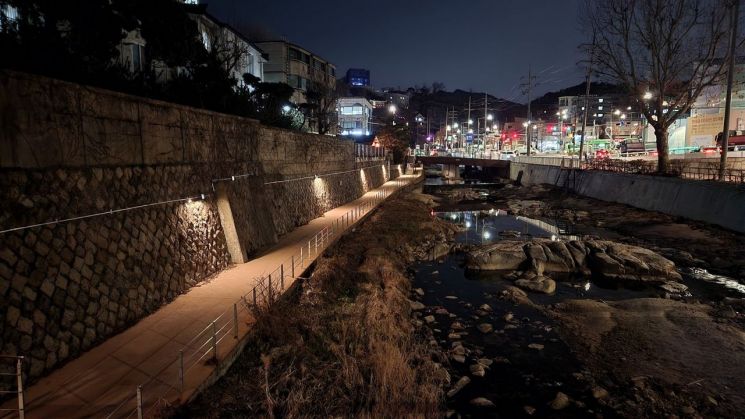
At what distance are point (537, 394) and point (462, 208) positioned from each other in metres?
34.5

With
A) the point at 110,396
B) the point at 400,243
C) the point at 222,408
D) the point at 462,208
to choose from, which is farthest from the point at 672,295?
the point at 462,208

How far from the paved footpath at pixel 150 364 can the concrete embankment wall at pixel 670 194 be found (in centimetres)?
2719

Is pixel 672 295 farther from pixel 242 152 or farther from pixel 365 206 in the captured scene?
pixel 365 206

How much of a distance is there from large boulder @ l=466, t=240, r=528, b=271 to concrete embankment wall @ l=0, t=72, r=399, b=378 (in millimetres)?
10481

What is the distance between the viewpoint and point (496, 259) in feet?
66.2

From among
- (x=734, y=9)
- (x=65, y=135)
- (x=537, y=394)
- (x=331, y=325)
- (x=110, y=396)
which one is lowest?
(x=537, y=394)

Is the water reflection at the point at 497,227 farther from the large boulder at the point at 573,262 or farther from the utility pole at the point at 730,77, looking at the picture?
the utility pole at the point at 730,77

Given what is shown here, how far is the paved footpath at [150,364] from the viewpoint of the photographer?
6.23m

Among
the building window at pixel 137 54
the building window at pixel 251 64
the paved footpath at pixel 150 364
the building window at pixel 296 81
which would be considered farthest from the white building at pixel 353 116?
the paved footpath at pixel 150 364

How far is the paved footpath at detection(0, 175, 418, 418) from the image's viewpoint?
20.4ft

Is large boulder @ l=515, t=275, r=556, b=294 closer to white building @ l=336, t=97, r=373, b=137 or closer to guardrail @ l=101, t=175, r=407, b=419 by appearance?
guardrail @ l=101, t=175, r=407, b=419

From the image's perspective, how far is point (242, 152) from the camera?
16797 mm

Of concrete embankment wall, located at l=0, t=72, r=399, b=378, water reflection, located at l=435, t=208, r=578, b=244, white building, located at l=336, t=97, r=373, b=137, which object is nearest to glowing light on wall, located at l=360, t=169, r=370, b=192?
water reflection, located at l=435, t=208, r=578, b=244

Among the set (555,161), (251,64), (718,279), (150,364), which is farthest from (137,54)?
(555,161)
